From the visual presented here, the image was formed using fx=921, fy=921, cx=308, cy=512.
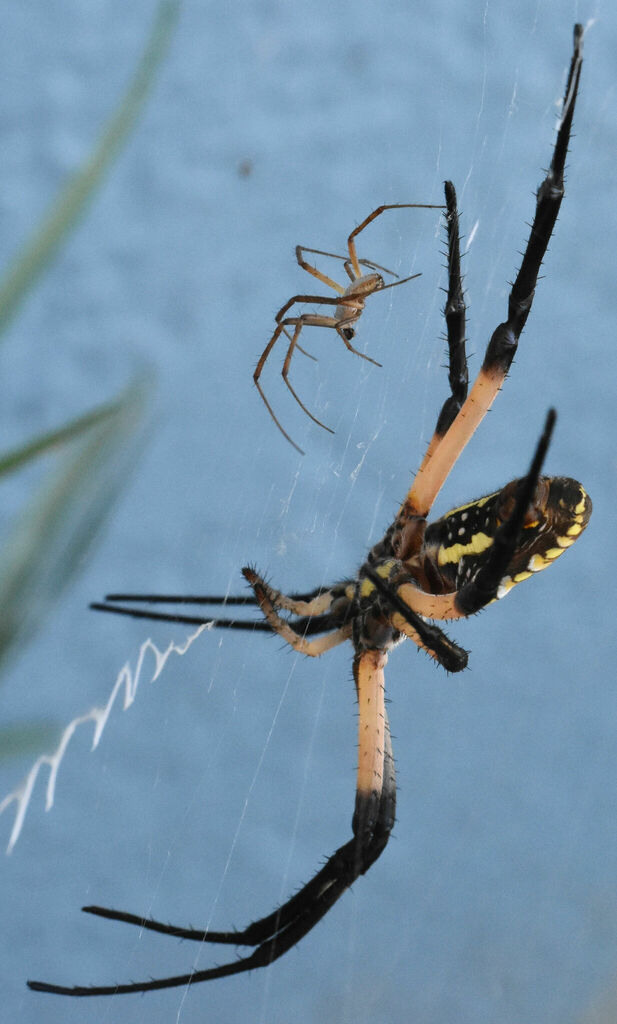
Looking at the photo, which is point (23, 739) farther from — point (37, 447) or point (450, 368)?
point (450, 368)

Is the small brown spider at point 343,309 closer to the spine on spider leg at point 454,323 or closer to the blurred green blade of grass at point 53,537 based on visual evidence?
the spine on spider leg at point 454,323

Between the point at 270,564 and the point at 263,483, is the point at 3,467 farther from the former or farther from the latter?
the point at 263,483

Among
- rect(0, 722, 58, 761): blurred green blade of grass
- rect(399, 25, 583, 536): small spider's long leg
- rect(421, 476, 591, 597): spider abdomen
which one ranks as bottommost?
rect(0, 722, 58, 761): blurred green blade of grass

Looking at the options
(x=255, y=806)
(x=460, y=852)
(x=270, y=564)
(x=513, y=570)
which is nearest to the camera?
(x=513, y=570)

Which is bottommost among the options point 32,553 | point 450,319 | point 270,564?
point 32,553

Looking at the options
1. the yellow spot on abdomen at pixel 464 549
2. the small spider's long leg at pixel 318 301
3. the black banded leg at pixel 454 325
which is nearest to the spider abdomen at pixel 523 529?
the yellow spot on abdomen at pixel 464 549

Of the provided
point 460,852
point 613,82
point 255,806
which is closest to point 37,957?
point 255,806

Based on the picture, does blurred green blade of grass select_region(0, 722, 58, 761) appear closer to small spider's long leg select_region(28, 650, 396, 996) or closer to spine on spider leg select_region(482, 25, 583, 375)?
small spider's long leg select_region(28, 650, 396, 996)

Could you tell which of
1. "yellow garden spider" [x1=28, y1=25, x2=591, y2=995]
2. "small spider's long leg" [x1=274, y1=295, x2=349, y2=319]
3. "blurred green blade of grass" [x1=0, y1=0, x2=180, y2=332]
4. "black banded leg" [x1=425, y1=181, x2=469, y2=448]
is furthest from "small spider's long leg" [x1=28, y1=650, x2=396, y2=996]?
"blurred green blade of grass" [x1=0, y1=0, x2=180, y2=332]
